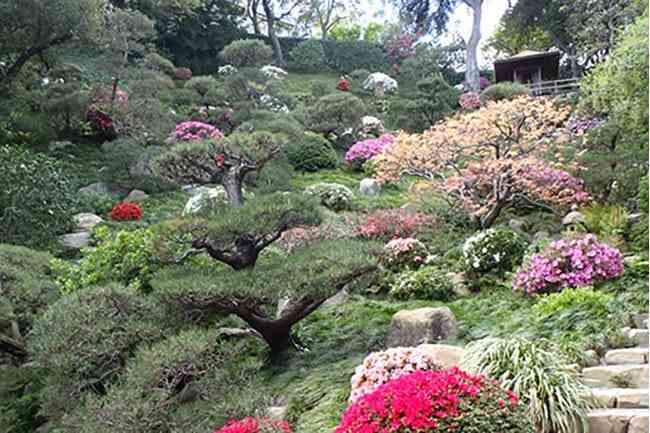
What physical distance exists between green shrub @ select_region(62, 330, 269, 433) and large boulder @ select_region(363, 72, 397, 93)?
22268mm

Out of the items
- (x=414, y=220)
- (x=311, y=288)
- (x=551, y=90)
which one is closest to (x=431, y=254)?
(x=414, y=220)

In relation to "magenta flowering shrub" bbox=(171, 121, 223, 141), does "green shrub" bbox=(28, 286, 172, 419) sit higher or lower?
lower

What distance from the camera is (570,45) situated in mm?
23781

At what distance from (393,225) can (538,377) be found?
6341 millimetres

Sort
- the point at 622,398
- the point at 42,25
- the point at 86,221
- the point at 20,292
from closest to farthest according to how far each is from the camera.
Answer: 1. the point at 622,398
2. the point at 20,292
3. the point at 86,221
4. the point at 42,25

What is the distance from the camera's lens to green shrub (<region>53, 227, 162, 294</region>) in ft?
21.9

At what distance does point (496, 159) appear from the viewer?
9375 mm

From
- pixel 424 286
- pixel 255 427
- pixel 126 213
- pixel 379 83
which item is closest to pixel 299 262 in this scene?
pixel 255 427

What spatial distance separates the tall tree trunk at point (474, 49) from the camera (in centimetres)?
2333

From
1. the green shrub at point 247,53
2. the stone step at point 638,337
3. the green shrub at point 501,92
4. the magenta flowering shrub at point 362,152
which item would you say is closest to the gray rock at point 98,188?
the magenta flowering shrub at point 362,152

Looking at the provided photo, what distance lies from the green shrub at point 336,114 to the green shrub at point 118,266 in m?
11.4

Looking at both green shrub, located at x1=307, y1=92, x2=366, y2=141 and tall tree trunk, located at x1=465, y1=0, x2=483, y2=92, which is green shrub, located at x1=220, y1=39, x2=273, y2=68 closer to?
green shrub, located at x1=307, y1=92, x2=366, y2=141

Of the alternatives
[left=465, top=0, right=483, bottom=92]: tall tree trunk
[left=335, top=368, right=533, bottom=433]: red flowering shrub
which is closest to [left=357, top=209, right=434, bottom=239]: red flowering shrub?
[left=335, top=368, right=533, bottom=433]: red flowering shrub

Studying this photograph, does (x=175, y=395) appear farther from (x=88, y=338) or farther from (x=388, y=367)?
(x=388, y=367)
